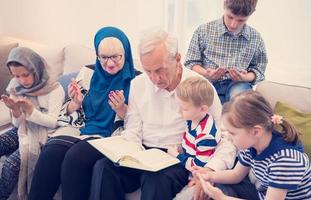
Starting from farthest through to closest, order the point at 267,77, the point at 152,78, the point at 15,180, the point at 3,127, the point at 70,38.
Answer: the point at 70,38 → the point at 267,77 → the point at 3,127 → the point at 15,180 → the point at 152,78

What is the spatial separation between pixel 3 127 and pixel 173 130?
1.21 metres

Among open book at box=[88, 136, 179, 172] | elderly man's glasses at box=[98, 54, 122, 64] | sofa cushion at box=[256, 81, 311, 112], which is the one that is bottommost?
open book at box=[88, 136, 179, 172]

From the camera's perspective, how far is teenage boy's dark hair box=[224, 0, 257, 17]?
1.86 meters

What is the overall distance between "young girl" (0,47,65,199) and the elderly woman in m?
0.12

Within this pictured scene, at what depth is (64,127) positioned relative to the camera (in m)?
2.01

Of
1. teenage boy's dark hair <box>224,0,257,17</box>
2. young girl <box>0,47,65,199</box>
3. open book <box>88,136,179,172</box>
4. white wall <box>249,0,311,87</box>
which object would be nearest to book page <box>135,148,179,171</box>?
open book <box>88,136,179,172</box>

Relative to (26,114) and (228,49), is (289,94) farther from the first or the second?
(26,114)

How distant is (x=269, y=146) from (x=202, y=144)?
0.33 meters

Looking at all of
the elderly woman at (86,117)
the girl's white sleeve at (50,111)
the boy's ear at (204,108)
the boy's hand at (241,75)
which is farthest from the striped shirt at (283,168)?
the girl's white sleeve at (50,111)

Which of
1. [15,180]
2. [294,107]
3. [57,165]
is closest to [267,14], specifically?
[294,107]

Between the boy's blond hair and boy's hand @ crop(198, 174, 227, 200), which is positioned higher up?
the boy's blond hair

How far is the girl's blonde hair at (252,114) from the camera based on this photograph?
128cm

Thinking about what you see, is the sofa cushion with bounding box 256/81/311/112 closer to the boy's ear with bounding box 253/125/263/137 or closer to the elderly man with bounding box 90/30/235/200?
the elderly man with bounding box 90/30/235/200

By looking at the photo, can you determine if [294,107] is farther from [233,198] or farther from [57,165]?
[57,165]
